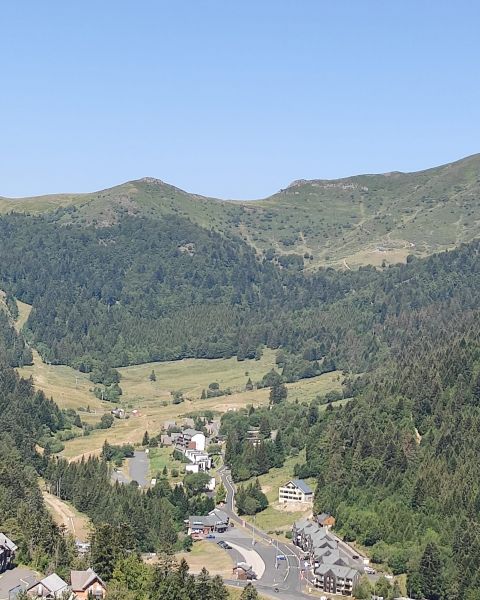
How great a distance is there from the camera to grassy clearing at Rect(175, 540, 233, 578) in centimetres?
13379

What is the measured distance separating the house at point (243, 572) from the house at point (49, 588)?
25.1 metres

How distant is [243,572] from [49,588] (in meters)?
28.2

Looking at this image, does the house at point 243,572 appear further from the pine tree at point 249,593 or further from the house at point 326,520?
the house at point 326,520

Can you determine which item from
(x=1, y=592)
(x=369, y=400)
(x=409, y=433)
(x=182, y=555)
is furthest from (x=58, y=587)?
(x=369, y=400)

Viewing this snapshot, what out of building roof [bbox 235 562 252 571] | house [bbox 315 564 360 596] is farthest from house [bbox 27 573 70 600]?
house [bbox 315 564 360 596]

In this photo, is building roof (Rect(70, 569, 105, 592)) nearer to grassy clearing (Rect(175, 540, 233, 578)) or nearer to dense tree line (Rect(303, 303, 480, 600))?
grassy clearing (Rect(175, 540, 233, 578))

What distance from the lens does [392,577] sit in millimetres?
129500

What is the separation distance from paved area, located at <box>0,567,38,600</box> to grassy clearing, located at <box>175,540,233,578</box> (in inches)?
795

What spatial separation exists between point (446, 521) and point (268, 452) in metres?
55.2

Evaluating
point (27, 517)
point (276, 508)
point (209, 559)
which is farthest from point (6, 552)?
point (276, 508)

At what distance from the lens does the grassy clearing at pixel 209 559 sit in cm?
13379

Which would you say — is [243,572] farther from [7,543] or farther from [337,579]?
[7,543]

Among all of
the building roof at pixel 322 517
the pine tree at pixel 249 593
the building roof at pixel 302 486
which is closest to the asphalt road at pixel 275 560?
the building roof at pixel 322 517

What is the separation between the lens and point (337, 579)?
416 ft
